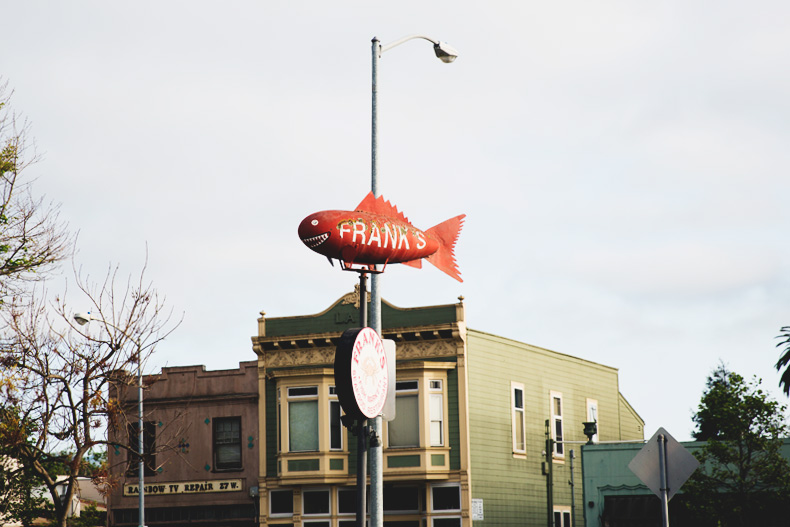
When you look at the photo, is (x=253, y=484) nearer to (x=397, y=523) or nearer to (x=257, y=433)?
(x=257, y=433)

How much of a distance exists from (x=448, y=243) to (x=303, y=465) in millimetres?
19733

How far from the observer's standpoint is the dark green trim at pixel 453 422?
3525 cm

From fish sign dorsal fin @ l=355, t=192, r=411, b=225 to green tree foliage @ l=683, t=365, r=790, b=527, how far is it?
15935 mm

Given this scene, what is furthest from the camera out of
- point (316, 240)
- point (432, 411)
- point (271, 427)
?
point (271, 427)

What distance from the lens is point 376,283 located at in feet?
57.1

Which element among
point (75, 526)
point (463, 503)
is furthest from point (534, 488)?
point (75, 526)

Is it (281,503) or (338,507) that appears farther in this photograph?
(281,503)

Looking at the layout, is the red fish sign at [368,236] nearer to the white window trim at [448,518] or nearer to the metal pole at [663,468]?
the metal pole at [663,468]

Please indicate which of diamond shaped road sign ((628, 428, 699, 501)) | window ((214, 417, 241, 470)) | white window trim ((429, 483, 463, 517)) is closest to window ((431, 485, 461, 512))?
white window trim ((429, 483, 463, 517))

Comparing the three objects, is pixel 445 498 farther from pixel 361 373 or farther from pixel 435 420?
pixel 361 373

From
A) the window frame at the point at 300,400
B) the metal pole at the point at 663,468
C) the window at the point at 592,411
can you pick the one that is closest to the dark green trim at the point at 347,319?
the window frame at the point at 300,400

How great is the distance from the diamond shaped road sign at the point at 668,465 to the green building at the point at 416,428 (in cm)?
2019

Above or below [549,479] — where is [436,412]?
above

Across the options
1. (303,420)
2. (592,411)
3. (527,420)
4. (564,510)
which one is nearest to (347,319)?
(303,420)
